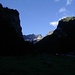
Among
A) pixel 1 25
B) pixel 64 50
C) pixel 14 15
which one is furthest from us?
pixel 14 15

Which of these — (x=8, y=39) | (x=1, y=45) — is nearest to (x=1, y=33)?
(x=8, y=39)

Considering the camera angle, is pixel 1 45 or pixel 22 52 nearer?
pixel 1 45

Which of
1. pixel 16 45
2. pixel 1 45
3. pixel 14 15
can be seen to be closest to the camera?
pixel 1 45

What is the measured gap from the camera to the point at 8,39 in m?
76.9

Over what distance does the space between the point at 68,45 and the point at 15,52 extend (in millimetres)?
73823

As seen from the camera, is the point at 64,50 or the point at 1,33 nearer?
the point at 1,33

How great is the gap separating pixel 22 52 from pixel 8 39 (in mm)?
6132

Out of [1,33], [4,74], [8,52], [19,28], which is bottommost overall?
[4,74]

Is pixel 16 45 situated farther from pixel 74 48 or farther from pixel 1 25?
pixel 74 48

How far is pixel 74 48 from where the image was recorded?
484ft

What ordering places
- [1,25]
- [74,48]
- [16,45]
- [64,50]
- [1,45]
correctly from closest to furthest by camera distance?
[1,45] → [16,45] → [1,25] → [64,50] → [74,48]

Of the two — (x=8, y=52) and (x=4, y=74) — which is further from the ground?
(x=8, y=52)

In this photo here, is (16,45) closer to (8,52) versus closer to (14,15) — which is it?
(8,52)

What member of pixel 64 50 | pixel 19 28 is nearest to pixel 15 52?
pixel 64 50
